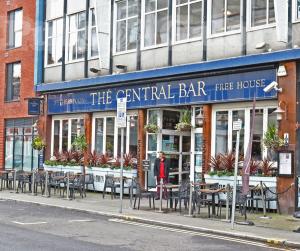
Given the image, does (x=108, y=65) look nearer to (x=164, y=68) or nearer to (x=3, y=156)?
(x=164, y=68)

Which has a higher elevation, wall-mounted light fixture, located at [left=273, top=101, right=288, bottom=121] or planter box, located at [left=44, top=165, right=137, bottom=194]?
wall-mounted light fixture, located at [left=273, top=101, right=288, bottom=121]

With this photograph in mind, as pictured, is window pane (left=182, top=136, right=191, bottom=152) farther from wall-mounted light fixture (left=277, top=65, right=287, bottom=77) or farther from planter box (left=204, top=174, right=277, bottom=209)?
wall-mounted light fixture (left=277, top=65, right=287, bottom=77)

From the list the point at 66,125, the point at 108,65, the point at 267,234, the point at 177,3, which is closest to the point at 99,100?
the point at 108,65

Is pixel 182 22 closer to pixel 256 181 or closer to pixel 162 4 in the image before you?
pixel 162 4

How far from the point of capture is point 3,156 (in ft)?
102

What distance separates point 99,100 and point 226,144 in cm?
681

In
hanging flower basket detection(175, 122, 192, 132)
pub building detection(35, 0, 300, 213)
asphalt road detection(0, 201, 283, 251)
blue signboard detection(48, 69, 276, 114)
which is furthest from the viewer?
hanging flower basket detection(175, 122, 192, 132)

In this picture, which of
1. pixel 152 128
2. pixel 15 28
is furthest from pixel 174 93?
pixel 15 28

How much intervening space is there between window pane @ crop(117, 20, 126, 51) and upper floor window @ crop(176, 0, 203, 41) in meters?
2.98

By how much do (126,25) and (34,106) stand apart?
22.3 feet

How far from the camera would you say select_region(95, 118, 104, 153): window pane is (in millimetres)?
24500

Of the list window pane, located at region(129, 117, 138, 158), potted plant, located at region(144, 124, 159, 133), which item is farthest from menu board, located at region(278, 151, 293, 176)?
window pane, located at region(129, 117, 138, 158)

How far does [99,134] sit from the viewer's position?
24594mm

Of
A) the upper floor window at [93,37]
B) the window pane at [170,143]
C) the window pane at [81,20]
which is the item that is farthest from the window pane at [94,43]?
the window pane at [170,143]
